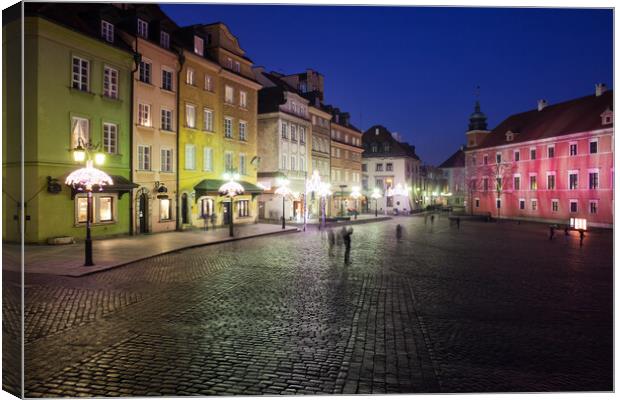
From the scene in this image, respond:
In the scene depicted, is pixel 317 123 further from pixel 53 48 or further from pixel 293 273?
pixel 293 273

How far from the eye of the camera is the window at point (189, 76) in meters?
30.4

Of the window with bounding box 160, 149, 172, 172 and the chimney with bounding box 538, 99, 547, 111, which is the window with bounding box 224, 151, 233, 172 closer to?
the window with bounding box 160, 149, 172, 172

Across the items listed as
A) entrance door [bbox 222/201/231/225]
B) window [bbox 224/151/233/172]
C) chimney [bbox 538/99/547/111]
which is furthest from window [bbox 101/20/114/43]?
chimney [bbox 538/99/547/111]

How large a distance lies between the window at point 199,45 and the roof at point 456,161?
8142 centimetres

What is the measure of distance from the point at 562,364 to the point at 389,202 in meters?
65.9

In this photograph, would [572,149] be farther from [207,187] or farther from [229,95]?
[207,187]

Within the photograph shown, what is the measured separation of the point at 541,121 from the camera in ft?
178

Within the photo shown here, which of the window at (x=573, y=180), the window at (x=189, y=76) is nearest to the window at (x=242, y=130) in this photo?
the window at (x=189, y=76)

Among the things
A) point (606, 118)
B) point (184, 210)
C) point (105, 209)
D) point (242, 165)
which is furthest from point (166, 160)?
point (606, 118)

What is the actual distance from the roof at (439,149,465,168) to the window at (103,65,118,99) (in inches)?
3513

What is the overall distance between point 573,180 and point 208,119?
120 ft

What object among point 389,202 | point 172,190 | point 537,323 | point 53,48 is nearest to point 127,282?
point 537,323

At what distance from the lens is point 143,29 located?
27188mm

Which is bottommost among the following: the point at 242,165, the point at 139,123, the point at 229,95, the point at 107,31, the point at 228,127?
the point at 242,165
